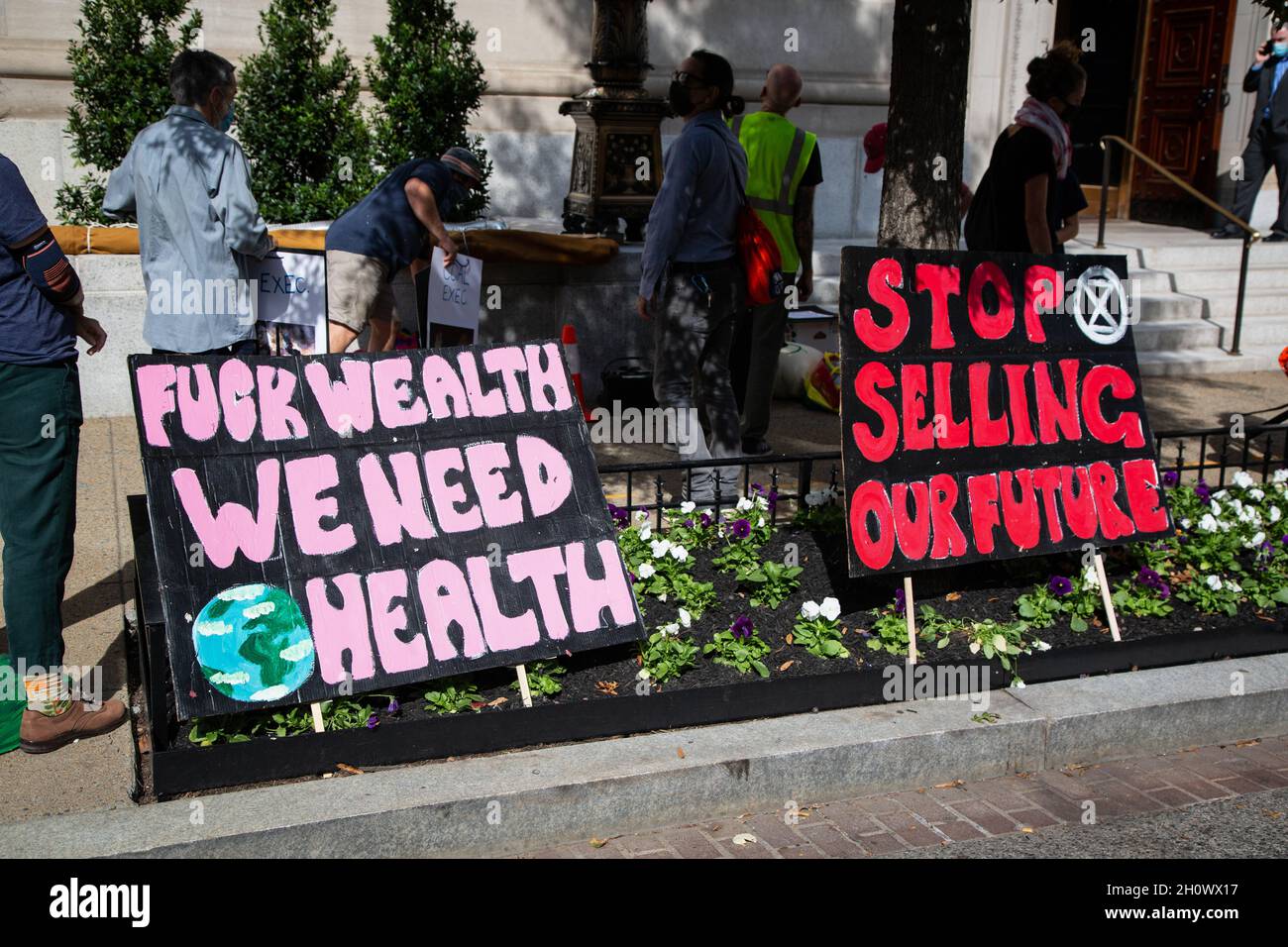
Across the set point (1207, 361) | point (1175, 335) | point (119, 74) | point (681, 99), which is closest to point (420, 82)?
point (119, 74)

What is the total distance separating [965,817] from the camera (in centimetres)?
418

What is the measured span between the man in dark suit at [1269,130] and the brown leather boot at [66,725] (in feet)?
39.0

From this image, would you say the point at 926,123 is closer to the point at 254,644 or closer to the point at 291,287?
the point at 291,287

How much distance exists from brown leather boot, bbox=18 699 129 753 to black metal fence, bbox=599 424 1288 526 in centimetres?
196

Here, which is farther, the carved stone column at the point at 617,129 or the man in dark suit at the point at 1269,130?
the man in dark suit at the point at 1269,130

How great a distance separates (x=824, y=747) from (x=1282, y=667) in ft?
6.90

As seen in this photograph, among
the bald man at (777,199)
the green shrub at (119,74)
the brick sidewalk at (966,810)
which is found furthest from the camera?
the green shrub at (119,74)

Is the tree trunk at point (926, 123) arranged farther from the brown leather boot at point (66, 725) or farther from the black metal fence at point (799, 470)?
the brown leather boot at point (66, 725)

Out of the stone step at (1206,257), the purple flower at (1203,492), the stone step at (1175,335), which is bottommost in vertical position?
the purple flower at (1203,492)

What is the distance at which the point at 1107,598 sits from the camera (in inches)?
201

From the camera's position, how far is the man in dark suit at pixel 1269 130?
1218cm

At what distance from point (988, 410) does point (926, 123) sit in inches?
51.9

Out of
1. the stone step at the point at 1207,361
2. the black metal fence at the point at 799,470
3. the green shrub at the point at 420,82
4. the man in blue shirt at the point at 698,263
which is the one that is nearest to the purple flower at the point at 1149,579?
the black metal fence at the point at 799,470

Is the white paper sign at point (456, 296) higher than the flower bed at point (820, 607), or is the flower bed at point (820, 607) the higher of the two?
the white paper sign at point (456, 296)
